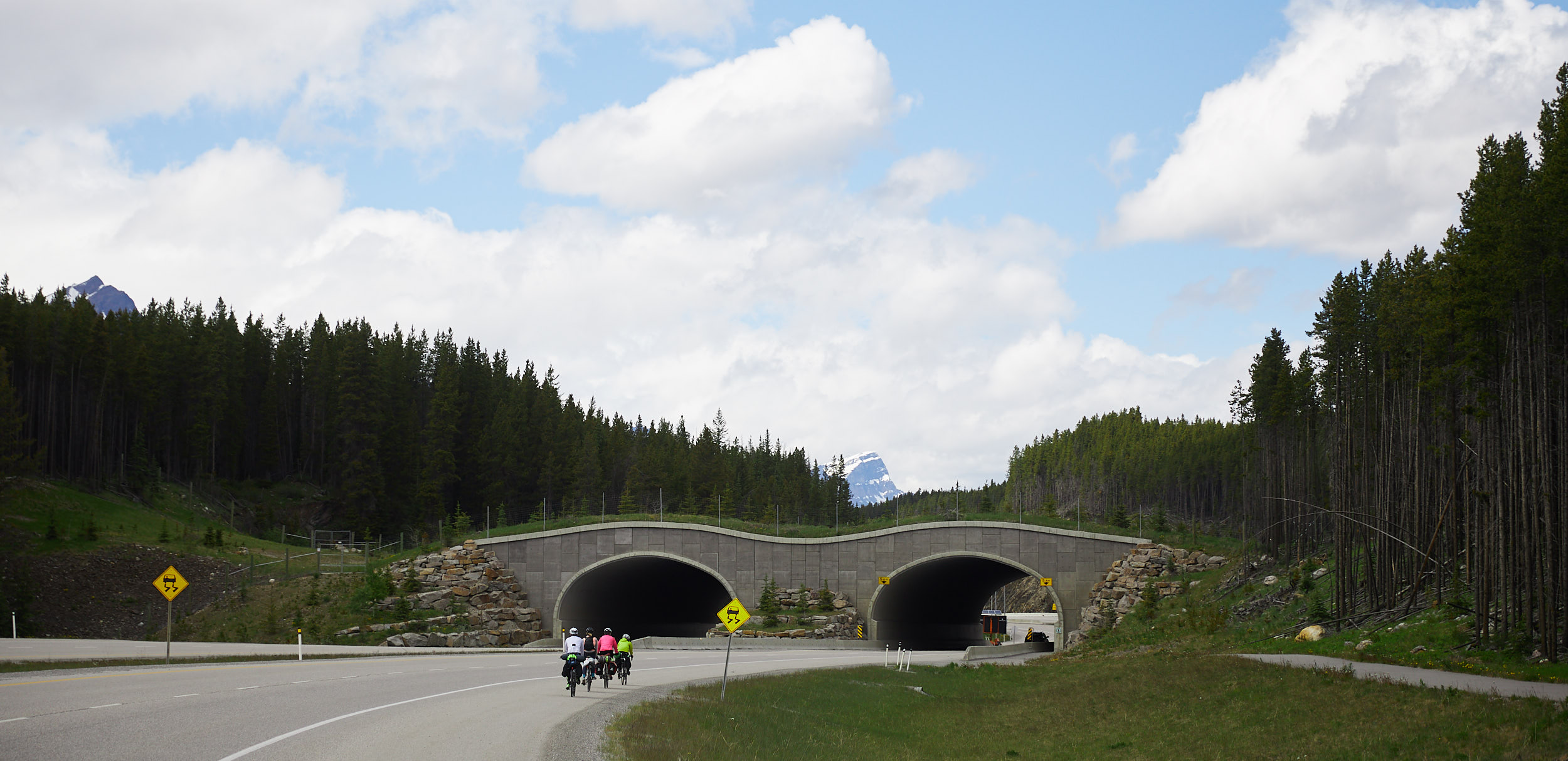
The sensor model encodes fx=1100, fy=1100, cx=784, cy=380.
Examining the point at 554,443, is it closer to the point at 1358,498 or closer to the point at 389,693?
the point at 1358,498

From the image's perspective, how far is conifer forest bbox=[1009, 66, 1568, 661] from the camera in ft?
76.9

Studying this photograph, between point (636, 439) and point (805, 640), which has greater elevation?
point (636, 439)

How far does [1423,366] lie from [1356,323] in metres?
10.00

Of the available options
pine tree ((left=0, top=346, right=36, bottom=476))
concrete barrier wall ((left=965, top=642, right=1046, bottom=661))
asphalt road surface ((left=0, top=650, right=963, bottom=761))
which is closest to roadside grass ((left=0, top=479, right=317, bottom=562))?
pine tree ((left=0, top=346, right=36, bottom=476))

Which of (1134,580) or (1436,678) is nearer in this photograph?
(1436,678)

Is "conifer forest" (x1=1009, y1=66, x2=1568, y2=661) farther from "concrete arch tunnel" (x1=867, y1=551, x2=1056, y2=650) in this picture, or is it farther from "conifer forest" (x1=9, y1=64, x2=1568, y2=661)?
"concrete arch tunnel" (x1=867, y1=551, x2=1056, y2=650)

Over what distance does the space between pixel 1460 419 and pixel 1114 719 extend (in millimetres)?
18292

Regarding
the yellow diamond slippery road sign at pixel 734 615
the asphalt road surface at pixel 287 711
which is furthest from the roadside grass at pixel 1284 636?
the asphalt road surface at pixel 287 711

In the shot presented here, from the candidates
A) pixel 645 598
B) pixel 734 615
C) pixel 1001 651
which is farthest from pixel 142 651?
pixel 645 598

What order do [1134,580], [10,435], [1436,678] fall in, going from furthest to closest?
[10,435], [1134,580], [1436,678]

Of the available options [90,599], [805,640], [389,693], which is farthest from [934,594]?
[389,693]

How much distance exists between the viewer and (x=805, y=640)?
54.3 meters

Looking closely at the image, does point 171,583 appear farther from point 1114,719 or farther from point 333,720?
point 1114,719

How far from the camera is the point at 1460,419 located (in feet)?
114
